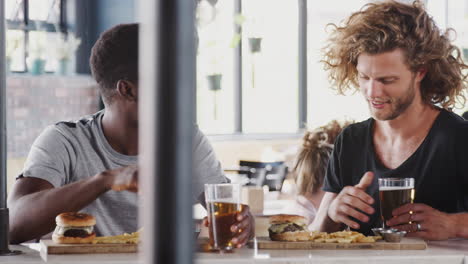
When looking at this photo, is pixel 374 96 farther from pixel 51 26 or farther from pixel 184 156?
pixel 51 26

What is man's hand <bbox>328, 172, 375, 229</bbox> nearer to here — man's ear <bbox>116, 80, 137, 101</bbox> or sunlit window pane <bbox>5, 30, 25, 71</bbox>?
man's ear <bbox>116, 80, 137, 101</bbox>

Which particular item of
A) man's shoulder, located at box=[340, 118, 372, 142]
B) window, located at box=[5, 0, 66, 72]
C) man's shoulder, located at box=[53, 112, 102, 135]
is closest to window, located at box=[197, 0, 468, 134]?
window, located at box=[5, 0, 66, 72]

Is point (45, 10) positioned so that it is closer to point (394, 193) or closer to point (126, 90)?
point (126, 90)

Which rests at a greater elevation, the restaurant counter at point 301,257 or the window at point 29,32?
the window at point 29,32

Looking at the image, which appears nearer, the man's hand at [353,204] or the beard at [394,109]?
the man's hand at [353,204]

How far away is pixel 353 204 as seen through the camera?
6.63 feet

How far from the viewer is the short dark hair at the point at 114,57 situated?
2.30 meters

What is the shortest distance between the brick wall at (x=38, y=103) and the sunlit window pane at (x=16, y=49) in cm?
25

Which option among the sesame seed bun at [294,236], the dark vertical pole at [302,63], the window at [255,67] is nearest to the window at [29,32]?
the window at [255,67]

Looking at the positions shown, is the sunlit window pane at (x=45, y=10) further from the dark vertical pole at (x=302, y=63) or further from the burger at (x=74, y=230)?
the burger at (x=74, y=230)

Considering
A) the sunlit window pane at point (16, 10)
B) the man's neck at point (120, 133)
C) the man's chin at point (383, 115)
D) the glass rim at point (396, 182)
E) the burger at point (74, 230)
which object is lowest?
the burger at point (74, 230)

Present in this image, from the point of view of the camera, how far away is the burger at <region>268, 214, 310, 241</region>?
1884 mm

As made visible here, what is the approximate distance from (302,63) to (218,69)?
3.44ft

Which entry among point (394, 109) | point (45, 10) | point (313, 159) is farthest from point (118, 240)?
point (45, 10)
